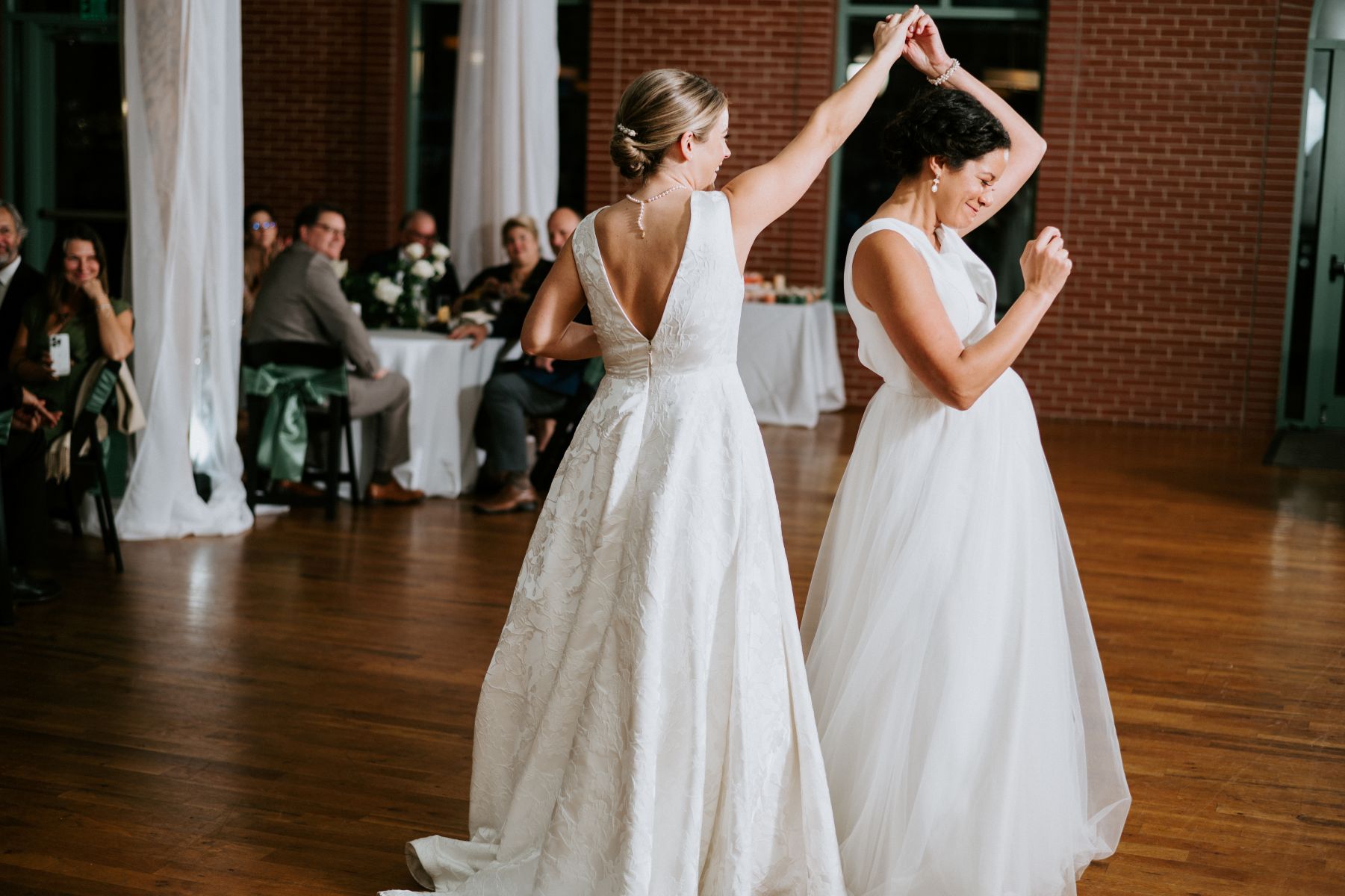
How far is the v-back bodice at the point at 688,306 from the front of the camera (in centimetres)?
215

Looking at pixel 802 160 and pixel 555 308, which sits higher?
pixel 802 160

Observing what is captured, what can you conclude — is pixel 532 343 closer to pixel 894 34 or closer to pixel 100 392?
pixel 894 34

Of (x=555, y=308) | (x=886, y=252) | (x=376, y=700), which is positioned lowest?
(x=376, y=700)

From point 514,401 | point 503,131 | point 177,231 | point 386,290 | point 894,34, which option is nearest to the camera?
point 894,34

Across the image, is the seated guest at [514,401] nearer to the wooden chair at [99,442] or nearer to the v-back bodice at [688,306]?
the wooden chair at [99,442]

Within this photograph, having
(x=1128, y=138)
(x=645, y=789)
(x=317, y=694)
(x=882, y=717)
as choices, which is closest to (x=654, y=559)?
(x=645, y=789)

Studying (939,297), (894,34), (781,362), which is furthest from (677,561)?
(781,362)

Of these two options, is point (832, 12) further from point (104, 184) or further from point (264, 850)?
point (264, 850)

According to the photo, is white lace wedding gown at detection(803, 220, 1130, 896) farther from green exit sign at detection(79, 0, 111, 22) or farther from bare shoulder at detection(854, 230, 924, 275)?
green exit sign at detection(79, 0, 111, 22)

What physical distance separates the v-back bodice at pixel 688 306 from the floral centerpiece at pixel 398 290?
4.67m

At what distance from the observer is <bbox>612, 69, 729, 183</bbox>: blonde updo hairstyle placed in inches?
82.7

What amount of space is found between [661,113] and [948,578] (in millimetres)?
880

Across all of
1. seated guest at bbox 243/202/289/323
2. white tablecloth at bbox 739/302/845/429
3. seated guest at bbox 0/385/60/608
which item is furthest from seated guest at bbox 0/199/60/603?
white tablecloth at bbox 739/302/845/429

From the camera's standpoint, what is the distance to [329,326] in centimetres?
600
